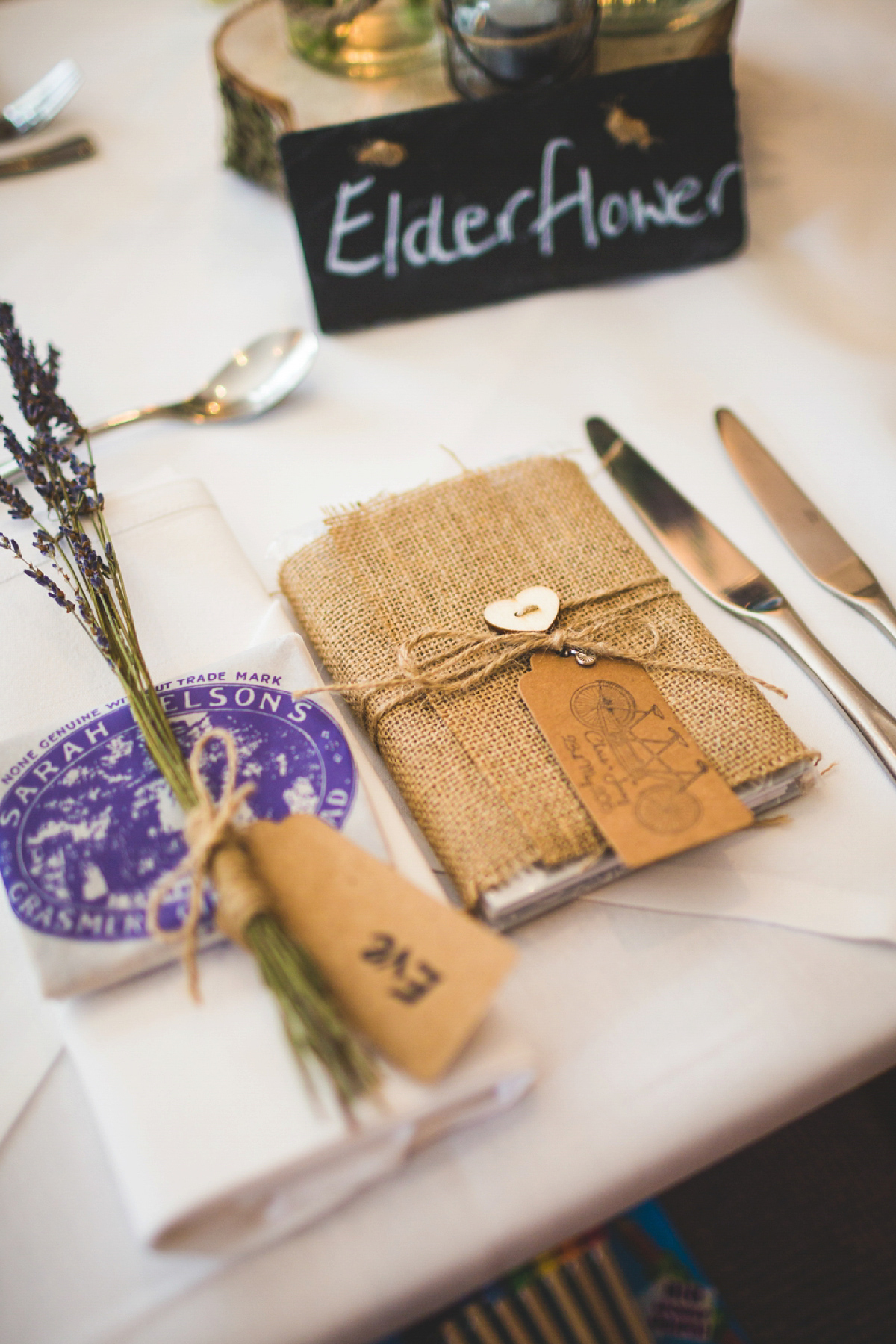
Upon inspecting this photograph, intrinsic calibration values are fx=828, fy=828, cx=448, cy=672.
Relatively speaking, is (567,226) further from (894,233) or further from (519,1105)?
(519,1105)

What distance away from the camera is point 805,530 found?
79 cm

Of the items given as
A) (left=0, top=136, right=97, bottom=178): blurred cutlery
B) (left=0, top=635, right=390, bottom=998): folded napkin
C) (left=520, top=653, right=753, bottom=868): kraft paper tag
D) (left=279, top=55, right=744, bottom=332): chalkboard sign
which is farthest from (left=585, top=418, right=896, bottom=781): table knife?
(left=0, top=136, right=97, bottom=178): blurred cutlery

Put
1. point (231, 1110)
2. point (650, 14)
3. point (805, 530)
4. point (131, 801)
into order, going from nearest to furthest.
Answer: point (231, 1110), point (131, 801), point (805, 530), point (650, 14)

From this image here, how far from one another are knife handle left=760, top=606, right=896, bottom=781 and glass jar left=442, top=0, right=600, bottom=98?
0.72 m

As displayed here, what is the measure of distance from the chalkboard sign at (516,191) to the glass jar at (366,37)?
271mm

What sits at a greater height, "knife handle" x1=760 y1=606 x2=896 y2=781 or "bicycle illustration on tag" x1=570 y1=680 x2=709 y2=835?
"bicycle illustration on tag" x1=570 y1=680 x2=709 y2=835

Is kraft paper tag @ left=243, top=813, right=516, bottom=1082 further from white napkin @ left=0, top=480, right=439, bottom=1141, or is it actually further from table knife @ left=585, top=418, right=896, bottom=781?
table knife @ left=585, top=418, right=896, bottom=781

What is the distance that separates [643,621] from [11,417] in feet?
2.45

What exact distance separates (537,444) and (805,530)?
292 mm

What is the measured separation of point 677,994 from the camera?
1.76 ft

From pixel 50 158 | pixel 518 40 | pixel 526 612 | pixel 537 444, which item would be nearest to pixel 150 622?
pixel 526 612

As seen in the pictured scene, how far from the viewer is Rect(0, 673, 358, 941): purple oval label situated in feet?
1.66

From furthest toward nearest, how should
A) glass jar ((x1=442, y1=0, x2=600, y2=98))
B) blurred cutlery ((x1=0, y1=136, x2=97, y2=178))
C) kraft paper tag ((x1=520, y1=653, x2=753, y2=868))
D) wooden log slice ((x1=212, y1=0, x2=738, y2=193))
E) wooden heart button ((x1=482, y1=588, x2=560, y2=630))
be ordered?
blurred cutlery ((x1=0, y1=136, x2=97, y2=178)), wooden log slice ((x1=212, y1=0, x2=738, y2=193)), glass jar ((x1=442, y1=0, x2=600, y2=98)), wooden heart button ((x1=482, y1=588, x2=560, y2=630)), kraft paper tag ((x1=520, y1=653, x2=753, y2=868))

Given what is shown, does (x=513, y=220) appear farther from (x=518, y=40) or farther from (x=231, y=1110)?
(x=231, y=1110)
